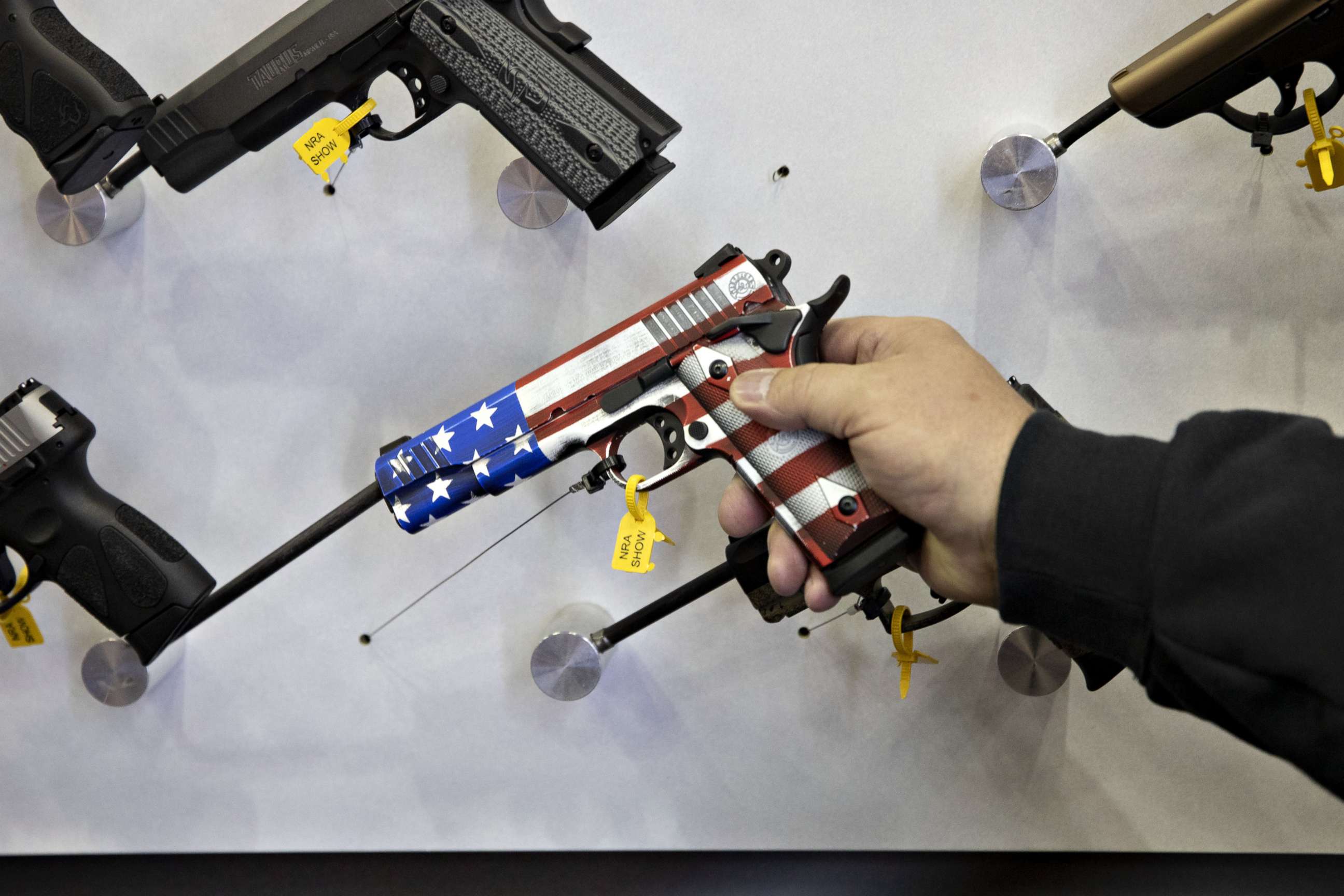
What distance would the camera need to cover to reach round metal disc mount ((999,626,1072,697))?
964 millimetres

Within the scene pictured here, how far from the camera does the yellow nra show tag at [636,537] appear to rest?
2.63 ft

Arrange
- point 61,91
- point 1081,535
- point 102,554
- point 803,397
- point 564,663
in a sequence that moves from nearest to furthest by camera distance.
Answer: point 1081,535 → point 803,397 → point 61,91 → point 102,554 → point 564,663

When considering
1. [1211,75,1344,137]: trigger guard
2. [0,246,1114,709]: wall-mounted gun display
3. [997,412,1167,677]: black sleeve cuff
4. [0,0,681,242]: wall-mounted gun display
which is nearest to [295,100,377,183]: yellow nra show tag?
[0,0,681,242]: wall-mounted gun display

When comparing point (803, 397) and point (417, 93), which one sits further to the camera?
point (417, 93)

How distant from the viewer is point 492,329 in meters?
1.00

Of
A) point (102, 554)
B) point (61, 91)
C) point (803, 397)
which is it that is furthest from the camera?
point (102, 554)

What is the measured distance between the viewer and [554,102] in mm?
753

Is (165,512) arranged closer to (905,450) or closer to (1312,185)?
(905,450)

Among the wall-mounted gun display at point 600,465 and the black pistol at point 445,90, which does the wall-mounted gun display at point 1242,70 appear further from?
the black pistol at point 445,90

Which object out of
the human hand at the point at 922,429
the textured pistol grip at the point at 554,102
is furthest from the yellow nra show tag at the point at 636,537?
the textured pistol grip at the point at 554,102

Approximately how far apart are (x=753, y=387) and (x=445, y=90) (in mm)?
401

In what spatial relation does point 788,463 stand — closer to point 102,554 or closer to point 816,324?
point 816,324

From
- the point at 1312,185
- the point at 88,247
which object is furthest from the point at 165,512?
the point at 1312,185

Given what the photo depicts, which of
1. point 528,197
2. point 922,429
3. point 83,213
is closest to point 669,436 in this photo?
point 922,429
